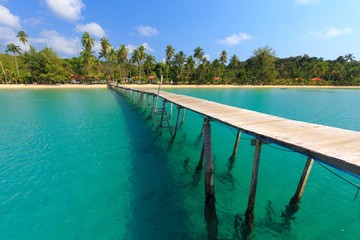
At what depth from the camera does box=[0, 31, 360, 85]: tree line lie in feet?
195

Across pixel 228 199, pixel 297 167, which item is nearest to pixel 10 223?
pixel 228 199

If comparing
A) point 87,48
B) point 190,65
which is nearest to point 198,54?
point 190,65

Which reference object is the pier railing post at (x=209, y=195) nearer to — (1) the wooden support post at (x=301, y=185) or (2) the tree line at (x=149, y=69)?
(1) the wooden support post at (x=301, y=185)

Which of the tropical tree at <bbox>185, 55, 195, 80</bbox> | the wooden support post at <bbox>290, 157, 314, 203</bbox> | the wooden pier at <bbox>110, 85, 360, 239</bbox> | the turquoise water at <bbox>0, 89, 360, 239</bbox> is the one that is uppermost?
the tropical tree at <bbox>185, 55, 195, 80</bbox>

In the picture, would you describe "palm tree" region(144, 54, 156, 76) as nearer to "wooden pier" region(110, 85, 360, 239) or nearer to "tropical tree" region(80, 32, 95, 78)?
"tropical tree" region(80, 32, 95, 78)

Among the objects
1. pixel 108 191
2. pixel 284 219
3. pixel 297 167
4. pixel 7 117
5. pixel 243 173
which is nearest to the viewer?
pixel 284 219

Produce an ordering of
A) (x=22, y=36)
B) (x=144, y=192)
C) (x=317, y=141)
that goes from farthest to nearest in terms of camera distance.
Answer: (x=22, y=36)
(x=144, y=192)
(x=317, y=141)

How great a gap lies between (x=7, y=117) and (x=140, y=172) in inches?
808

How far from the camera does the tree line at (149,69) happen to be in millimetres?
59312

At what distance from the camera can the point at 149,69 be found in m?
77.9

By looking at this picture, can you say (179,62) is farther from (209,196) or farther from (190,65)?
(209,196)

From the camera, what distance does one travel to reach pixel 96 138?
1355 centimetres

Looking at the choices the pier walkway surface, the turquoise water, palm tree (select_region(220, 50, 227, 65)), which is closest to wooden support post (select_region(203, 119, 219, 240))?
the turquoise water

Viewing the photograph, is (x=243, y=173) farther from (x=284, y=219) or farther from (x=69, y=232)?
(x=69, y=232)
